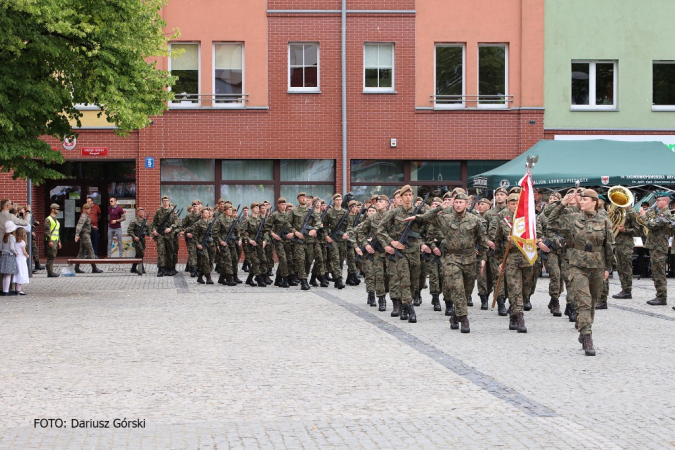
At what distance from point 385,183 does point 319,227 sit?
946 cm

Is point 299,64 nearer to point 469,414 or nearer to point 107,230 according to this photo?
point 107,230

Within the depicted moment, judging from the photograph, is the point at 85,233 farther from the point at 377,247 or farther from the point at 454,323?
the point at 454,323

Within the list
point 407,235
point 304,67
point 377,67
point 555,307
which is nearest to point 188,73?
point 304,67

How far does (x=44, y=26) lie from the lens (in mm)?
17359

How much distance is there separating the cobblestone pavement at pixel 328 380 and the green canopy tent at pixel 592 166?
8.41 m

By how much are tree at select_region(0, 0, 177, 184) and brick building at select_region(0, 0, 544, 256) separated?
10313 millimetres

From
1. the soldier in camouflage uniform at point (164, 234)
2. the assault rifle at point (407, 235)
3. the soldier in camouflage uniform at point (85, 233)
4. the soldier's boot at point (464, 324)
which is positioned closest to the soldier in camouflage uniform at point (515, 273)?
the soldier's boot at point (464, 324)

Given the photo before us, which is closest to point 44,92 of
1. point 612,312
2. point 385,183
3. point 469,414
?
point 612,312

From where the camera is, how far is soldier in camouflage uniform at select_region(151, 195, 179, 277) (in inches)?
968

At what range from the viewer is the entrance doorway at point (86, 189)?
29.7m

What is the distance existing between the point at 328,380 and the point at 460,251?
435 centimetres

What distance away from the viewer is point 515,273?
13.6 meters

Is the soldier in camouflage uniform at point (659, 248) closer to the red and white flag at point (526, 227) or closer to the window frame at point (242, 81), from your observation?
the red and white flag at point (526, 227)

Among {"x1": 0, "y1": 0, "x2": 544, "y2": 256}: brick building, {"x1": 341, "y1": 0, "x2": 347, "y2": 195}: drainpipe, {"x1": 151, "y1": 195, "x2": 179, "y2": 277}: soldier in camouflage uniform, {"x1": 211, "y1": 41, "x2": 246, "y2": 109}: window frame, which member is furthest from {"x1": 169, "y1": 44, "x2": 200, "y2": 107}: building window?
{"x1": 151, "y1": 195, "x2": 179, "y2": 277}: soldier in camouflage uniform
